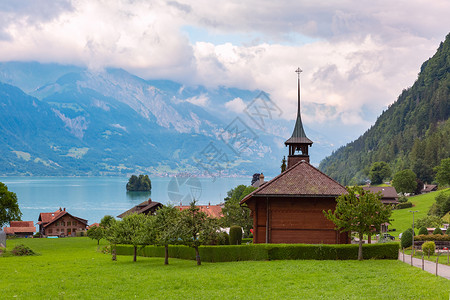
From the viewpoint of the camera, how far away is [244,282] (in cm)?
2895

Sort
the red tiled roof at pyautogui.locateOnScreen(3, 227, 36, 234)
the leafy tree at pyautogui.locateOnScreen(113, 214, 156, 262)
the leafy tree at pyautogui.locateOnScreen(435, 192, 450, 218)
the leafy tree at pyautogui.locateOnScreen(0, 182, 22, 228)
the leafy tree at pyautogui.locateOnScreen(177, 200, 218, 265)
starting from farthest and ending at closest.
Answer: the red tiled roof at pyautogui.locateOnScreen(3, 227, 36, 234) → the leafy tree at pyautogui.locateOnScreen(435, 192, 450, 218) → the leafy tree at pyautogui.locateOnScreen(0, 182, 22, 228) → the leafy tree at pyautogui.locateOnScreen(113, 214, 156, 262) → the leafy tree at pyautogui.locateOnScreen(177, 200, 218, 265)

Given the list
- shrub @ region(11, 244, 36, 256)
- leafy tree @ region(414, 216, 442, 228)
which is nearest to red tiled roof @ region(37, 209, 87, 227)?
shrub @ region(11, 244, 36, 256)

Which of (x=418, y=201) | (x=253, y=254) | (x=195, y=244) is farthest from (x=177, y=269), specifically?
(x=418, y=201)

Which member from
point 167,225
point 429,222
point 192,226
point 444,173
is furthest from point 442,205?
point 192,226

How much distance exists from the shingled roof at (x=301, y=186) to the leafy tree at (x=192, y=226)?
489 centimetres

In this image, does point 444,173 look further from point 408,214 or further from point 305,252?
point 305,252

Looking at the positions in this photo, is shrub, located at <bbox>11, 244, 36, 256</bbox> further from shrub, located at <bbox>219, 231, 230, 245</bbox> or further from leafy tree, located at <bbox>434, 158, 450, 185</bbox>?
leafy tree, located at <bbox>434, 158, 450, 185</bbox>

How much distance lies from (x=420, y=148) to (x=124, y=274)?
573 ft

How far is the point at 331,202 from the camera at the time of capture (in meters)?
42.8

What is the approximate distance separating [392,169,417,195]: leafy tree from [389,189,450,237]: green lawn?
20.8 meters

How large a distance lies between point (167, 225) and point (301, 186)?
38.4ft

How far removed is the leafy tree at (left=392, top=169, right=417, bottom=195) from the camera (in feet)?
506

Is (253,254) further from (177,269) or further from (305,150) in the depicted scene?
(305,150)

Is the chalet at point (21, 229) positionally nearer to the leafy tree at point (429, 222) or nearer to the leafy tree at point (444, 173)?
the leafy tree at point (429, 222)
